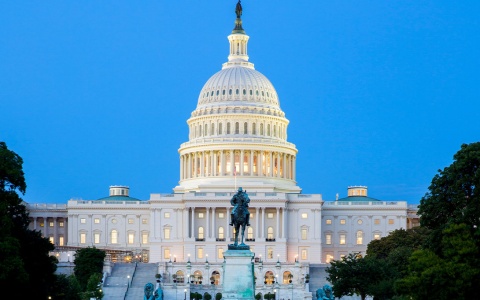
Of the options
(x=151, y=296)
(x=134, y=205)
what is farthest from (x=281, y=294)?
(x=151, y=296)

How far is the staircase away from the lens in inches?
5699

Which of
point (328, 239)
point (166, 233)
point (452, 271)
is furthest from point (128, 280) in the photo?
point (452, 271)

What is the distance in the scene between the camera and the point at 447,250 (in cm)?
8269

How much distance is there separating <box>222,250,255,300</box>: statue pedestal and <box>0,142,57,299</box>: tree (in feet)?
57.1

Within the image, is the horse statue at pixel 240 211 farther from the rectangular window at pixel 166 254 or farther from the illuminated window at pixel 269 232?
the rectangular window at pixel 166 254

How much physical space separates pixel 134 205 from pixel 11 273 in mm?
111568

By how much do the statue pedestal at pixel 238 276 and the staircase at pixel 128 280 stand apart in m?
70.2

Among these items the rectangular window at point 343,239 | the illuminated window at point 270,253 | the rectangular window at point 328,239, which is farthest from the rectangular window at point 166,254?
the rectangular window at point 343,239

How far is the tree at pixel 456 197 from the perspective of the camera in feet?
278

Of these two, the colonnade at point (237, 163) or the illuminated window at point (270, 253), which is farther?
the colonnade at point (237, 163)

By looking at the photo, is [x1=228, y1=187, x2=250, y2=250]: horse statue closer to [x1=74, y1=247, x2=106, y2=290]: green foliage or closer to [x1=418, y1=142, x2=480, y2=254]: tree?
[x1=418, y1=142, x2=480, y2=254]: tree

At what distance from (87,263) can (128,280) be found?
7.65 m

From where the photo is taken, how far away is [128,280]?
152125mm

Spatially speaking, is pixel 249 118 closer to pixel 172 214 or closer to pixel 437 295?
pixel 172 214
